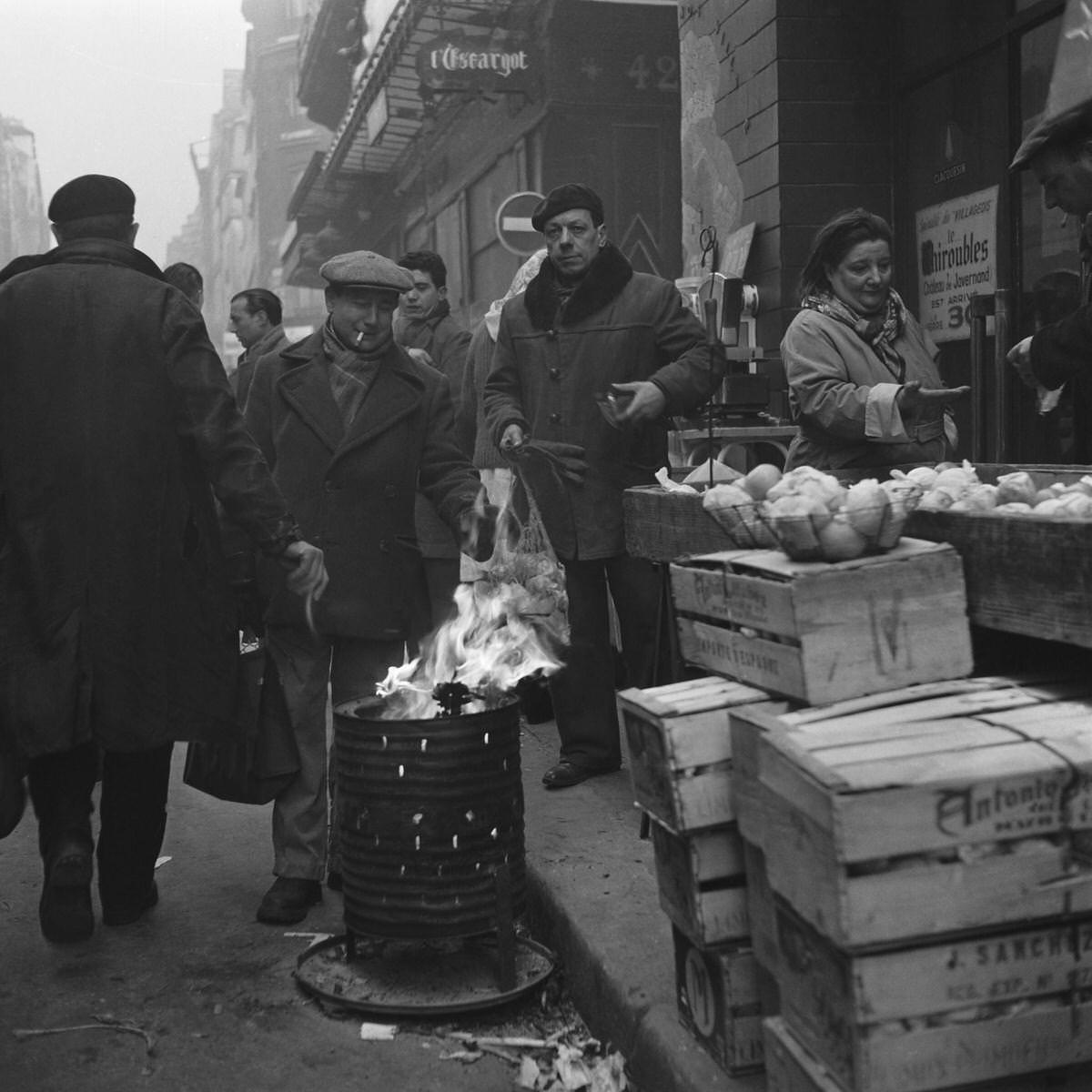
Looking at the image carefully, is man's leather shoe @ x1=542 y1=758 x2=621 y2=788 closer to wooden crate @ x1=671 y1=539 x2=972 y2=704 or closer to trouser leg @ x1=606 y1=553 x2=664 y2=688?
trouser leg @ x1=606 y1=553 x2=664 y2=688

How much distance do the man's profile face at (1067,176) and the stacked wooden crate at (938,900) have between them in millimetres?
2270

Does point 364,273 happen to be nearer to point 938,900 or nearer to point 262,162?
point 938,900

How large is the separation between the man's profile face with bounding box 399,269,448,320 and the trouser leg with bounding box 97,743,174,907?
403cm

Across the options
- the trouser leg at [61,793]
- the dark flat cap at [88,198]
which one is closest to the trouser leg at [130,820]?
the trouser leg at [61,793]

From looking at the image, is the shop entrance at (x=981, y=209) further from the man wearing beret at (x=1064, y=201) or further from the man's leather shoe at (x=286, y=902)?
the man's leather shoe at (x=286, y=902)

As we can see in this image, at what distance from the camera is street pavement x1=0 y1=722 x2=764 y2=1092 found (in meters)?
3.52

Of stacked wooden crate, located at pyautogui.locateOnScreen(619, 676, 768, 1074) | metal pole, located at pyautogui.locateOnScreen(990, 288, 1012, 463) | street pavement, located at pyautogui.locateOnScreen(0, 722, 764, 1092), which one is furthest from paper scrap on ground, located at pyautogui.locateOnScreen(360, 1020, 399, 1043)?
metal pole, located at pyautogui.locateOnScreen(990, 288, 1012, 463)

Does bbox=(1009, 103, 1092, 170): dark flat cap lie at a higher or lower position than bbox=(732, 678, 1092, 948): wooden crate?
higher

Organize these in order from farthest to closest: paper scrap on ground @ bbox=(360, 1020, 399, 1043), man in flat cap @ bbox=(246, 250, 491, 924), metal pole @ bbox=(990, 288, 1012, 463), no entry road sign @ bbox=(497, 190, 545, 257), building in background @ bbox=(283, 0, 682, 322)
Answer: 1. building in background @ bbox=(283, 0, 682, 322)
2. no entry road sign @ bbox=(497, 190, 545, 257)
3. metal pole @ bbox=(990, 288, 1012, 463)
4. man in flat cap @ bbox=(246, 250, 491, 924)
5. paper scrap on ground @ bbox=(360, 1020, 399, 1043)

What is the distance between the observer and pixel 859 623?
2.83 metres

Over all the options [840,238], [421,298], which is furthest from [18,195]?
[840,238]

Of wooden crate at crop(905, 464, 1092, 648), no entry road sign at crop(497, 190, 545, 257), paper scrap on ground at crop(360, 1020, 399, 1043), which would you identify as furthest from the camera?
no entry road sign at crop(497, 190, 545, 257)

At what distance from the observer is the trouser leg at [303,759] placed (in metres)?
4.73

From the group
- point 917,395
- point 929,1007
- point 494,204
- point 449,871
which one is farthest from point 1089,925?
point 494,204
